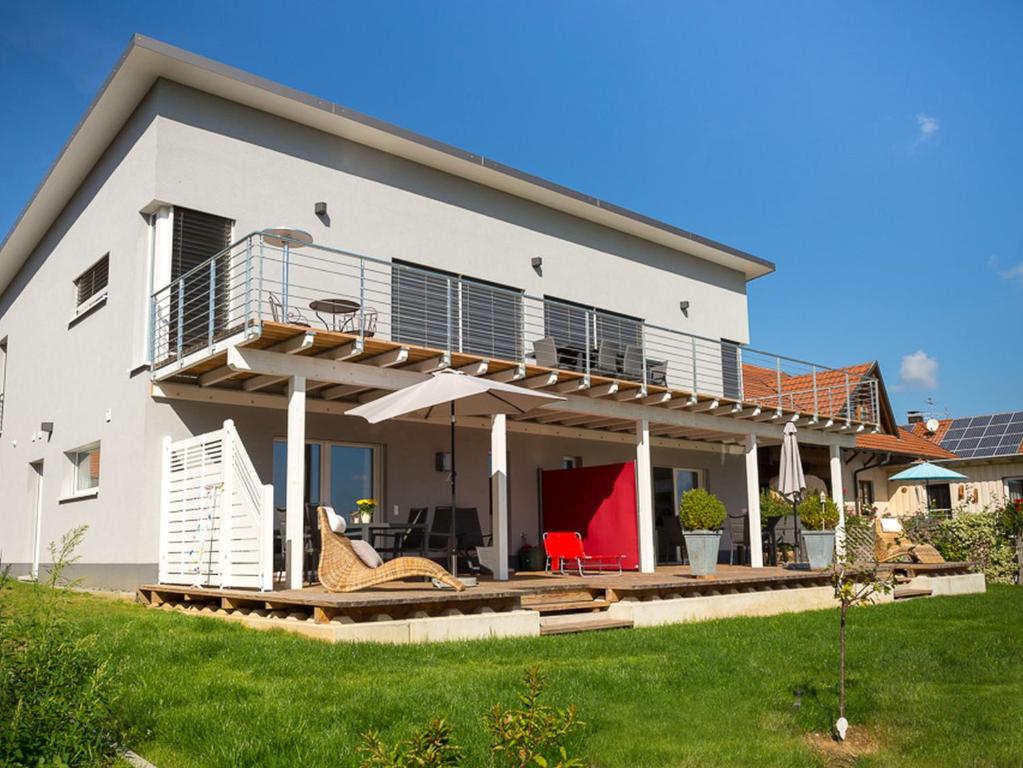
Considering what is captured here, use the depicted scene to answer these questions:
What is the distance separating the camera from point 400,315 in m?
13.6

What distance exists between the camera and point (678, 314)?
1869cm

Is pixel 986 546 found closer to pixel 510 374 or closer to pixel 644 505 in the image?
pixel 644 505

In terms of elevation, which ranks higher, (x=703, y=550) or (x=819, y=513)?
(x=819, y=513)

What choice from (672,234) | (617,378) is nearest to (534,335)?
(617,378)

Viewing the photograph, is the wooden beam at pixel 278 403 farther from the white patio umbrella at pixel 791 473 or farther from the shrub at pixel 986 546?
the shrub at pixel 986 546

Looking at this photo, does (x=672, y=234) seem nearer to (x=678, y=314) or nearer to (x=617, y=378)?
(x=678, y=314)

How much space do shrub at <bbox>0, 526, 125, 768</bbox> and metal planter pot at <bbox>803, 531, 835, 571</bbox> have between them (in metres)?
11.2

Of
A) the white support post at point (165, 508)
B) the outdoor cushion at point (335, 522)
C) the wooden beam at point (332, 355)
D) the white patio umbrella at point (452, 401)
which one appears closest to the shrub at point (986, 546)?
the white patio umbrella at point (452, 401)

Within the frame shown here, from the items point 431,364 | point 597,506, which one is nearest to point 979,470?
point 597,506

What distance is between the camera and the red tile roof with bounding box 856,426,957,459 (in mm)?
22625

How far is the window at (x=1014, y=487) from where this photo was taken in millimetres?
26234

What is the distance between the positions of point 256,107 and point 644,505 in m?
8.01

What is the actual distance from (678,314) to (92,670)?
15314mm

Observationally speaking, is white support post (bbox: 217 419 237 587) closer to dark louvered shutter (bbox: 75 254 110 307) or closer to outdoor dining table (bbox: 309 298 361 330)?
outdoor dining table (bbox: 309 298 361 330)
